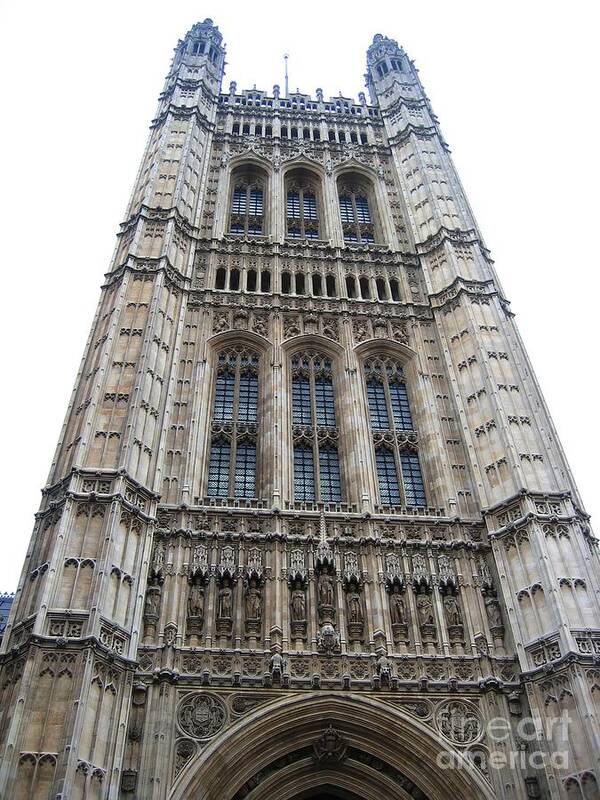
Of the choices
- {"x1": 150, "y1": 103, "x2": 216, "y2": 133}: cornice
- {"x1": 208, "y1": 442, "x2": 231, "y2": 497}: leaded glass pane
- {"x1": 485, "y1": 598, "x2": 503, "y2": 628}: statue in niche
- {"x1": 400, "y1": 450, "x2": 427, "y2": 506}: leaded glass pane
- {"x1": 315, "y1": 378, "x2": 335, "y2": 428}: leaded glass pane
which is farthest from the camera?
{"x1": 150, "y1": 103, "x2": 216, "y2": 133}: cornice

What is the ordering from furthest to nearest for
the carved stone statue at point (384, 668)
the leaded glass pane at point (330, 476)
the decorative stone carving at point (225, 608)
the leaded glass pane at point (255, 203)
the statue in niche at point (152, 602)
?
the leaded glass pane at point (255, 203) → the leaded glass pane at point (330, 476) → the decorative stone carving at point (225, 608) → the statue in niche at point (152, 602) → the carved stone statue at point (384, 668)

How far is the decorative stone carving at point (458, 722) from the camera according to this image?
15.2 metres

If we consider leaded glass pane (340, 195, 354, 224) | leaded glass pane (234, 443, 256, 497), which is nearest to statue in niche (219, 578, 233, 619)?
leaded glass pane (234, 443, 256, 497)

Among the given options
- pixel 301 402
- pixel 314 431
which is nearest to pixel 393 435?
pixel 314 431

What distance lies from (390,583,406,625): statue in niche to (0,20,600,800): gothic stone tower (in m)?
0.04

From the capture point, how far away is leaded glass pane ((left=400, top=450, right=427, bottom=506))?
66.7 feet

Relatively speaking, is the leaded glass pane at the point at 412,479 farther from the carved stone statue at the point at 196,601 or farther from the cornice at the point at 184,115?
the cornice at the point at 184,115

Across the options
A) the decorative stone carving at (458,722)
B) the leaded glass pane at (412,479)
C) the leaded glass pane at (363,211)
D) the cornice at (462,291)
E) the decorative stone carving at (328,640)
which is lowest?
the decorative stone carving at (458,722)

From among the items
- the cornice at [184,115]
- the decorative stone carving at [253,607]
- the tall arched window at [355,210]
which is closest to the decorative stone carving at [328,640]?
the decorative stone carving at [253,607]

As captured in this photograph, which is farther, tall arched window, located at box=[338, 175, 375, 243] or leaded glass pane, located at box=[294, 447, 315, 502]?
tall arched window, located at box=[338, 175, 375, 243]

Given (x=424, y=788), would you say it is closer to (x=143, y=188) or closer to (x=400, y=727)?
(x=400, y=727)

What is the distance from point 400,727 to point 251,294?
47.3 ft

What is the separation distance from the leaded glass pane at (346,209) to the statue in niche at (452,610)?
672 inches

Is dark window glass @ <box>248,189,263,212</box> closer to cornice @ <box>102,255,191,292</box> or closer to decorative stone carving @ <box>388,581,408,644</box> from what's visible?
cornice @ <box>102,255,191,292</box>
